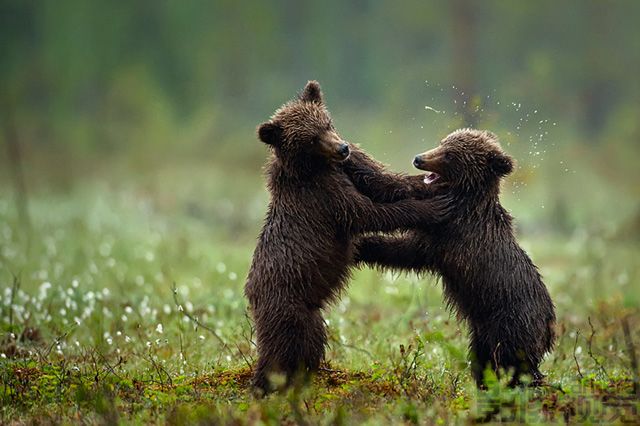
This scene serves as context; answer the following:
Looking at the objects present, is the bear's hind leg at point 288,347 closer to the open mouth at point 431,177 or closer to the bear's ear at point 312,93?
the open mouth at point 431,177

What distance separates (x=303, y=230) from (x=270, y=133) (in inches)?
33.1

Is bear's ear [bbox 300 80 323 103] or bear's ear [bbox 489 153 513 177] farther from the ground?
bear's ear [bbox 300 80 323 103]

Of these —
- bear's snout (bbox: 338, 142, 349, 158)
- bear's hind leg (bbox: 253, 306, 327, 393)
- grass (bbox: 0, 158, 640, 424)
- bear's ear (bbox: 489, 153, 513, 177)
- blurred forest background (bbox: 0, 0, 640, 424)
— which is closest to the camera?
grass (bbox: 0, 158, 640, 424)

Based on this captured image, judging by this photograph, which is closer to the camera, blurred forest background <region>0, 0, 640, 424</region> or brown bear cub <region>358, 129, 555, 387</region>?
brown bear cub <region>358, 129, 555, 387</region>

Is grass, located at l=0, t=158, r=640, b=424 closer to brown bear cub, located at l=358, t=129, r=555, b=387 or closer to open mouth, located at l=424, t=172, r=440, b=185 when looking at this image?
brown bear cub, located at l=358, t=129, r=555, b=387

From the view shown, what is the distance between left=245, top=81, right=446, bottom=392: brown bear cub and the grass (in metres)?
0.37

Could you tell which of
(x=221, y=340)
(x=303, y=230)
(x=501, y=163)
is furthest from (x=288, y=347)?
(x=501, y=163)

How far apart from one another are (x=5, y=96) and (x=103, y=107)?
455 inches

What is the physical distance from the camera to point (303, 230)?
22.5ft

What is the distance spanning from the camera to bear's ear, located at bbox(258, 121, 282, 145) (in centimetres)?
686

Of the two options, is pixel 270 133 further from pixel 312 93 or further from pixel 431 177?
pixel 431 177

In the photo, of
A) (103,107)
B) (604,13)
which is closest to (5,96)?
(103,107)

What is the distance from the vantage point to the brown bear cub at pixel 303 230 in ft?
21.9

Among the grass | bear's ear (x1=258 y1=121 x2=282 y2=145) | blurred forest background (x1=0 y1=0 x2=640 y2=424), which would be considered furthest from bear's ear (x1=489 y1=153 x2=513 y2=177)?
blurred forest background (x1=0 y1=0 x2=640 y2=424)
